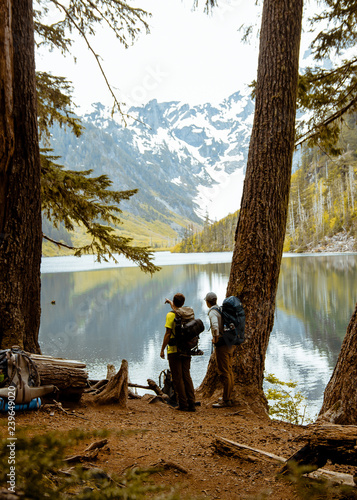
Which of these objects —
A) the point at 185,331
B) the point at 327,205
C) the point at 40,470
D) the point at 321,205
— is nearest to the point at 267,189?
the point at 185,331

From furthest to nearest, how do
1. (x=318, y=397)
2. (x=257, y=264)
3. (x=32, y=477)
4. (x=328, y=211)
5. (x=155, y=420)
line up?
(x=328, y=211) → (x=318, y=397) → (x=257, y=264) → (x=155, y=420) → (x=32, y=477)

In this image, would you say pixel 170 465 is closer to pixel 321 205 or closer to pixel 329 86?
pixel 329 86

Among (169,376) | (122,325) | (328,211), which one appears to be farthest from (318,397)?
(328,211)

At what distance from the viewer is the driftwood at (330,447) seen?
5.81ft

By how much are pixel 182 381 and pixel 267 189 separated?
8.93ft

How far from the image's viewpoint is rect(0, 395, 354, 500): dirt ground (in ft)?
7.01

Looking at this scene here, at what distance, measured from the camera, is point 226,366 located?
183 inches

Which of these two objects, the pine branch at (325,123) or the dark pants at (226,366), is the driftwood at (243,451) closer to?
the dark pants at (226,366)

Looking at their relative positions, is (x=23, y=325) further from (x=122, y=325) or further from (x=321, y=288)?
(x=321, y=288)

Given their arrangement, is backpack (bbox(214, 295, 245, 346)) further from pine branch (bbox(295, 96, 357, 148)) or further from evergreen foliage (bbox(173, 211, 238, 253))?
evergreen foliage (bbox(173, 211, 238, 253))

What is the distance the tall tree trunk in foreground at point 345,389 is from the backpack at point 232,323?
124 cm

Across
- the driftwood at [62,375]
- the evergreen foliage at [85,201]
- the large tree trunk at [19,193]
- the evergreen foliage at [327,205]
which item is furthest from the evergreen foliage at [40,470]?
the evergreen foliage at [327,205]

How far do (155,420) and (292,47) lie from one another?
4.90 metres

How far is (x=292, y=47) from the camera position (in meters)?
4.74
